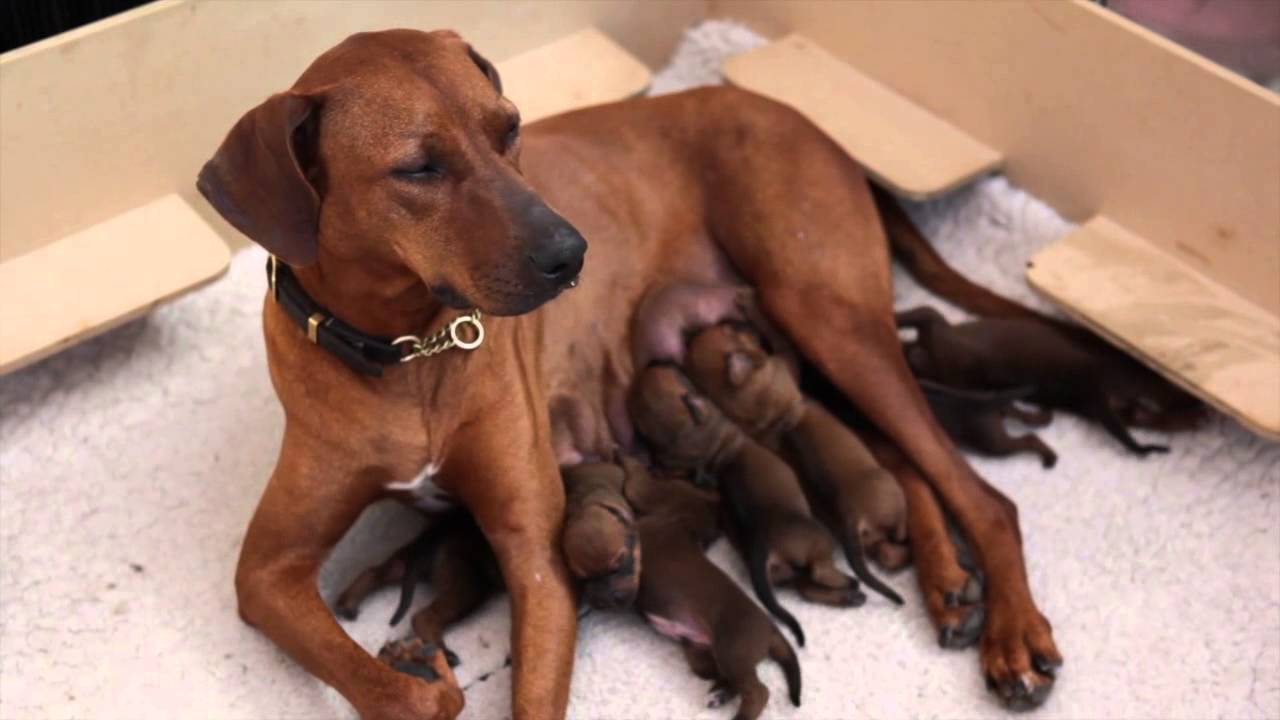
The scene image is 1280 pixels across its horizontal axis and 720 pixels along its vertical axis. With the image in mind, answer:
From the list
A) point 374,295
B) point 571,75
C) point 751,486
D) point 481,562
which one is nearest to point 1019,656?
point 751,486

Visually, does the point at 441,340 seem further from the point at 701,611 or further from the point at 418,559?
the point at 701,611

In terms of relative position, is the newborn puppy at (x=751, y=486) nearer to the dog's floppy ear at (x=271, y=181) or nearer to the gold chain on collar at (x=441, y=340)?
the gold chain on collar at (x=441, y=340)

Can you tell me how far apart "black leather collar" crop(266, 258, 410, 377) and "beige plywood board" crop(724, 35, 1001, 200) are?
1.49m

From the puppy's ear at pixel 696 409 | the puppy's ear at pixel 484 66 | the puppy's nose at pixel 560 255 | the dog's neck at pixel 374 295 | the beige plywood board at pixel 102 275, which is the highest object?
the puppy's ear at pixel 484 66

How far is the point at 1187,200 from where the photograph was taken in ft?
10.7

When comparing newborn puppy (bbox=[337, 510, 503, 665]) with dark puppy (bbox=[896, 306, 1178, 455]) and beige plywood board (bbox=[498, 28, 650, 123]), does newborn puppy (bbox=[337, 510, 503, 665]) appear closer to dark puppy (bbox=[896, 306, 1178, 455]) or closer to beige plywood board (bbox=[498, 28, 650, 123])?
dark puppy (bbox=[896, 306, 1178, 455])

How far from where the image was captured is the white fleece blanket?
Answer: 9.16 feet

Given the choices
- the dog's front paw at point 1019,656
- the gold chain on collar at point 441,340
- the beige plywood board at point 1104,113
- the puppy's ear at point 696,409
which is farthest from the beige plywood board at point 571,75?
the dog's front paw at point 1019,656

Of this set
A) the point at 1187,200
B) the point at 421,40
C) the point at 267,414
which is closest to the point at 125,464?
the point at 267,414

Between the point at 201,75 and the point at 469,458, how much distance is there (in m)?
1.23

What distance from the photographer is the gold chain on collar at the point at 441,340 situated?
2521 millimetres

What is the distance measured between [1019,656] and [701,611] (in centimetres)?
60

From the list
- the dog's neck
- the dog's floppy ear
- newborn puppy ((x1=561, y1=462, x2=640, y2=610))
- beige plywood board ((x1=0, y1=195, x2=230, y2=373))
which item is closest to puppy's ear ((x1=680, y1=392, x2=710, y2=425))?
newborn puppy ((x1=561, y1=462, x2=640, y2=610))

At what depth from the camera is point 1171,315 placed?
125 inches
